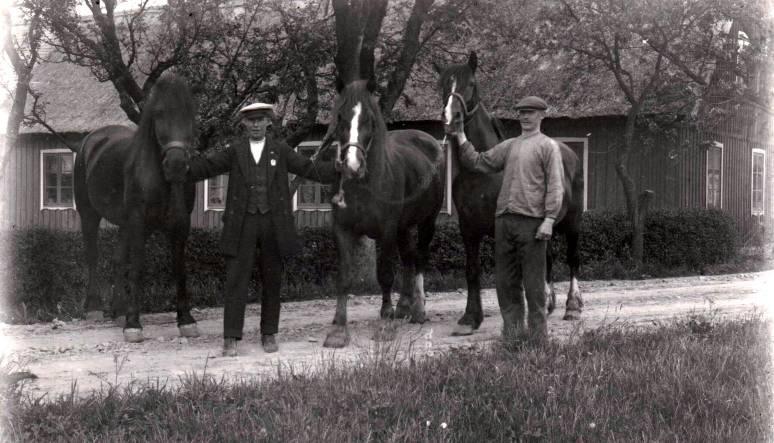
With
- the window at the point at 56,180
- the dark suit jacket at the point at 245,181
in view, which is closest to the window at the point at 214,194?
the window at the point at 56,180

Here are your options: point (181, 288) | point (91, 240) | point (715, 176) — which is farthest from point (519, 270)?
point (715, 176)

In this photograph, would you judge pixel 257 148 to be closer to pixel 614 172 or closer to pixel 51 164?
pixel 614 172

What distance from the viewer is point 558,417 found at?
15.8 feet

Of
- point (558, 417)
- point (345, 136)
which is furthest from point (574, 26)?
point (558, 417)

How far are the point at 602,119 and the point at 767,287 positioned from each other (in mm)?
8459

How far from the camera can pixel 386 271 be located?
8.86m

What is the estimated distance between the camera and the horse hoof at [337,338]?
7578 mm

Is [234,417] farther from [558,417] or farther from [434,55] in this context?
[434,55]

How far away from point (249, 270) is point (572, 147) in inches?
601

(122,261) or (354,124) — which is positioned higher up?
(354,124)

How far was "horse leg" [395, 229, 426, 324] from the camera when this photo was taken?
936 cm

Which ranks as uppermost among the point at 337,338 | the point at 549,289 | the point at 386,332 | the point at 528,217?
the point at 528,217

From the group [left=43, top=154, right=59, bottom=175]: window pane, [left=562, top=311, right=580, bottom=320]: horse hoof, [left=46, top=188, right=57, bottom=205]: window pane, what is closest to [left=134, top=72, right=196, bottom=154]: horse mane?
[left=562, top=311, right=580, bottom=320]: horse hoof

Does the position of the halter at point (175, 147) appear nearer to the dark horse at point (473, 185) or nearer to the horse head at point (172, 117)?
the horse head at point (172, 117)
